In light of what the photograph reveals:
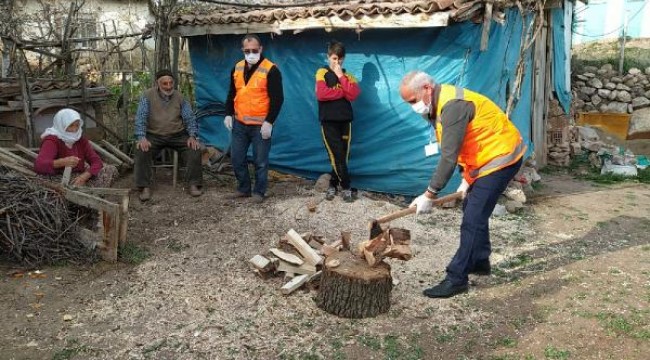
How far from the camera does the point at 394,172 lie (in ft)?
22.6

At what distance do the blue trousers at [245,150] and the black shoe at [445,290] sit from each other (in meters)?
2.87

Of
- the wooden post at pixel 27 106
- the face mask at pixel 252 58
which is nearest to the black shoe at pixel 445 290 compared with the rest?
the face mask at pixel 252 58

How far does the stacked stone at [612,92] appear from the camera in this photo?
12.1 meters

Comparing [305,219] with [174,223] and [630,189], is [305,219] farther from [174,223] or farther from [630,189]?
[630,189]

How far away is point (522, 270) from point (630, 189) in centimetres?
387

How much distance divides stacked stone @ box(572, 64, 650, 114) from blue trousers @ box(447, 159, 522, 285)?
883 cm

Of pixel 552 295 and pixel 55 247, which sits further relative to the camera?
pixel 55 247

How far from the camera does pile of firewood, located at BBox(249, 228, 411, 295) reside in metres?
4.16

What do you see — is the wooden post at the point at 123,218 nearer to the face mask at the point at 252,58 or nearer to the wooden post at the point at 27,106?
the face mask at the point at 252,58

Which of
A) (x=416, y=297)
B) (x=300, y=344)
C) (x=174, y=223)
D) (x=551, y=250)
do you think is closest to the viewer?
(x=300, y=344)

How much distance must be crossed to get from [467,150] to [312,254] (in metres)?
1.46

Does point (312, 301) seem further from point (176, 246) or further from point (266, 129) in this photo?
point (266, 129)

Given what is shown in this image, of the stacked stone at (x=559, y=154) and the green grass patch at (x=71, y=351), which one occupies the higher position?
the stacked stone at (x=559, y=154)

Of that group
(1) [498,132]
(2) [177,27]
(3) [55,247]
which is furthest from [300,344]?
(2) [177,27]
